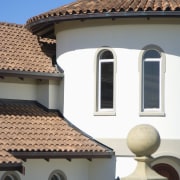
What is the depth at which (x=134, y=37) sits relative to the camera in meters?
18.9

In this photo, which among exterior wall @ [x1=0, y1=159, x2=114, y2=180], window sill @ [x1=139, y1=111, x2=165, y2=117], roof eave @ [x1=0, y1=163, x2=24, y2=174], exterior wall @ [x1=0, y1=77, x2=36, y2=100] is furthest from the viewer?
exterior wall @ [x1=0, y1=77, x2=36, y2=100]

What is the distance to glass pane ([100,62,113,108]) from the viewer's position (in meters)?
19.3

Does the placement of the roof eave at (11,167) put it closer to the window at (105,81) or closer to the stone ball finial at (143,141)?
the window at (105,81)

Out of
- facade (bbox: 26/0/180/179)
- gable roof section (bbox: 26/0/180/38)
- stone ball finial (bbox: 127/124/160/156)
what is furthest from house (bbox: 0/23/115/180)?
stone ball finial (bbox: 127/124/160/156)

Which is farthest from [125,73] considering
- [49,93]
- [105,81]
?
[49,93]

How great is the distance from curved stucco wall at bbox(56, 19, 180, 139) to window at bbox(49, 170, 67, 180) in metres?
1.56

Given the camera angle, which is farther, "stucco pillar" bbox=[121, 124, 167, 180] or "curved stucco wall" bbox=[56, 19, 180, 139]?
"curved stucco wall" bbox=[56, 19, 180, 139]

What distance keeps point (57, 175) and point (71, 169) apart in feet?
1.55

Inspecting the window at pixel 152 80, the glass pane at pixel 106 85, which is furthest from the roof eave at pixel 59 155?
the window at pixel 152 80

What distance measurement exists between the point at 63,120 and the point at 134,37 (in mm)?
3368

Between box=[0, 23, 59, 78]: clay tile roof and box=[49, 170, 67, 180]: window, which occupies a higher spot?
box=[0, 23, 59, 78]: clay tile roof

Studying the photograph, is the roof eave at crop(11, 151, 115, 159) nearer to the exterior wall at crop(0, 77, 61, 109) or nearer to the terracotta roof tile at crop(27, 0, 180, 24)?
the exterior wall at crop(0, 77, 61, 109)

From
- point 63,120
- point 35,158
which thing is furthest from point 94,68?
point 35,158

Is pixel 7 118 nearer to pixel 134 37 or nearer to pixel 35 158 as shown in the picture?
pixel 35 158
